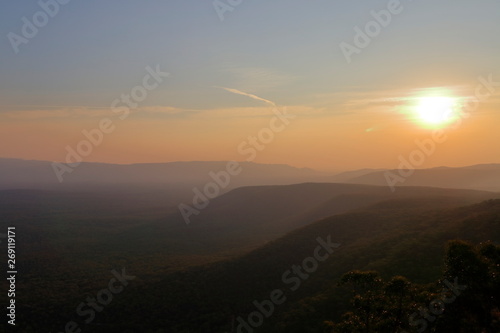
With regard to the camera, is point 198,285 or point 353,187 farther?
point 353,187

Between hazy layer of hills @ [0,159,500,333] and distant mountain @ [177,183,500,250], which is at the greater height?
distant mountain @ [177,183,500,250]

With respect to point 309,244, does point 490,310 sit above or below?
below

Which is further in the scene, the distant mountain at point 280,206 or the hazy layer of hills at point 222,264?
the distant mountain at point 280,206

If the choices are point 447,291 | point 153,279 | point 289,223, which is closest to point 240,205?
point 289,223

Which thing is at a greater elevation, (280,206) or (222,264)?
(280,206)

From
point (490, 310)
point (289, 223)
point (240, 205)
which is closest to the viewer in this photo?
point (490, 310)

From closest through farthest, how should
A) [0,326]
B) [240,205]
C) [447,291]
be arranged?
1. [447,291]
2. [0,326]
3. [240,205]

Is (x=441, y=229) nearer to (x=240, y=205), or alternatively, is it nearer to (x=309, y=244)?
(x=309, y=244)

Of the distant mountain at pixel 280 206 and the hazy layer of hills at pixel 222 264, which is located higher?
the distant mountain at pixel 280 206

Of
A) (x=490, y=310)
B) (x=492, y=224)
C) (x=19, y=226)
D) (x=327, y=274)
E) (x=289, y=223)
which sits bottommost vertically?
(x=490, y=310)

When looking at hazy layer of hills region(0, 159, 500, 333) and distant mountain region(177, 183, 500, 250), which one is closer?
hazy layer of hills region(0, 159, 500, 333)

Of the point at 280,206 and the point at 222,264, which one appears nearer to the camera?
the point at 222,264
